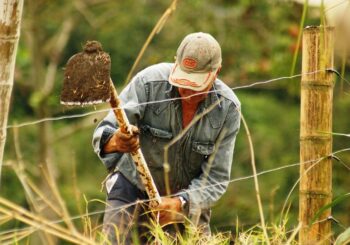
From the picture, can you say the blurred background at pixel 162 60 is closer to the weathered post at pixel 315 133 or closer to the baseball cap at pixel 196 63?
the baseball cap at pixel 196 63

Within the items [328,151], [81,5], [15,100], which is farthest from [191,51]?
[15,100]

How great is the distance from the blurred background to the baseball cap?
8.65m

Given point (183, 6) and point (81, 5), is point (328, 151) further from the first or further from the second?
point (81, 5)

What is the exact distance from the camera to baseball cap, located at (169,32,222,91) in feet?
18.0

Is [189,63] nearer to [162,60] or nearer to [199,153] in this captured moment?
[199,153]

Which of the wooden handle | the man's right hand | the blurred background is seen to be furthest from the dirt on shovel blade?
the blurred background

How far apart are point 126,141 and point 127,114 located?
40cm

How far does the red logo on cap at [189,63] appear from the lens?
551 centimetres

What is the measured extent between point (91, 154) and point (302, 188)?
1512 cm

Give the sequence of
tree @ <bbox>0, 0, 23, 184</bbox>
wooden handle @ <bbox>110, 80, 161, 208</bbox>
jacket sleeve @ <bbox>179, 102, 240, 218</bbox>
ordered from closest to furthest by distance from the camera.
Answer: tree @ <bbox>0, 0, 23, 184</bbox> → wooden handle @ <bbox>110, 80, 161, 208</bbox> → jacket sleeve @ <bbox>179, 102, 240, 218</bbox>

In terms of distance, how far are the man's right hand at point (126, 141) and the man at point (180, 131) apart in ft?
0.48

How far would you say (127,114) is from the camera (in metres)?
5.49

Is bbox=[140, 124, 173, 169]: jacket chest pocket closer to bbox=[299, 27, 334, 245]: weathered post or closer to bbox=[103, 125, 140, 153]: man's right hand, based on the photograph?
bbox=[103, 125, 140, 153]: man's right hand

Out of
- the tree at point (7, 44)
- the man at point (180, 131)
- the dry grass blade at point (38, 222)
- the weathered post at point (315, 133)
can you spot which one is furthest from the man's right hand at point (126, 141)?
the dry grass blade at point (38, 222)
